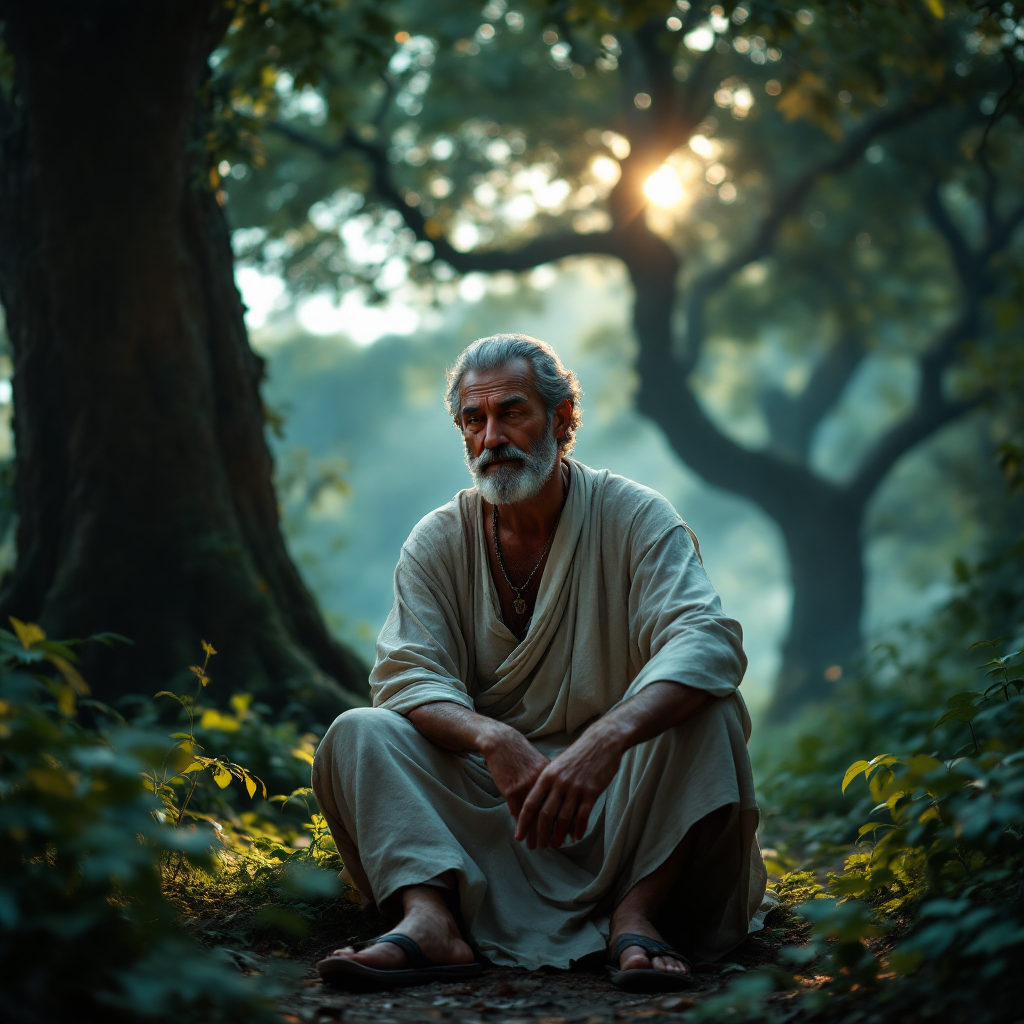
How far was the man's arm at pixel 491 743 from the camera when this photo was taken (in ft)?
9.94

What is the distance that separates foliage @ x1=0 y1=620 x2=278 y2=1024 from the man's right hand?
1.11 metres

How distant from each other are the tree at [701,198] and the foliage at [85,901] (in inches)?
390

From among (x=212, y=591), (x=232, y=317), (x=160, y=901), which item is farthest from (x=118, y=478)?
(x=160, y=901)

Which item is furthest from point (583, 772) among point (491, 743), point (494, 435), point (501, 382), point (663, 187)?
point (663, 187)

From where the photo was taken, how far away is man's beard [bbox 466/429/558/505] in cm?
372

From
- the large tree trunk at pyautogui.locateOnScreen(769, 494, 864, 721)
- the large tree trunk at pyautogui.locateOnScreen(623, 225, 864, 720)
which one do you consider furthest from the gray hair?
the large tree trunk at pyautogui.locateOnScreen(769, 494, 864, 721)

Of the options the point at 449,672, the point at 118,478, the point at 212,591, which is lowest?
the point at 449,672

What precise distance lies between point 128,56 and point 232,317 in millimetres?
1413

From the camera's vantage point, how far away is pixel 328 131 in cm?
1350

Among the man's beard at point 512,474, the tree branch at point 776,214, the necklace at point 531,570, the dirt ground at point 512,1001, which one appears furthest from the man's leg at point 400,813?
the tree branch at point 776,214

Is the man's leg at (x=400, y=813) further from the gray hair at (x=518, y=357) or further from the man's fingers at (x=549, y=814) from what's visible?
the gray hair at (x=518, y=357)

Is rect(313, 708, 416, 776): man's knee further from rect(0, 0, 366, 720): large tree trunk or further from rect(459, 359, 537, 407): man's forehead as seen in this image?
rect(0, 0, 366, 720): large tree trunk

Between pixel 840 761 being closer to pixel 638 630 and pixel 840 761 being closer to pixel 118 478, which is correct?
pixel 638 630

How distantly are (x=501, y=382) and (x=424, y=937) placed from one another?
73.7 inches
